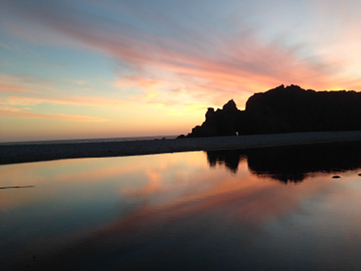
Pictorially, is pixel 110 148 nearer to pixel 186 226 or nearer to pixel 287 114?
pixel 186 226

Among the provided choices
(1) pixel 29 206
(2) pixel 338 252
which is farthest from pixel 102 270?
(1) pixel 29 206

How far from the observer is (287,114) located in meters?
142

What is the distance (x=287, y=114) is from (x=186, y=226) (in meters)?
148

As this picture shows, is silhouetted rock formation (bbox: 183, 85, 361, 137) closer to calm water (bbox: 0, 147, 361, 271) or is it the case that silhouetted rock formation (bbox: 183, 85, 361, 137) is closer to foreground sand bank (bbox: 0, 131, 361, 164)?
foreground sand bank (bbox: 0, 131, 361, 164)

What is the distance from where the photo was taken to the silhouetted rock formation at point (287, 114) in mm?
130750

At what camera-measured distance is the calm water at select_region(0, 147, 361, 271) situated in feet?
24.8

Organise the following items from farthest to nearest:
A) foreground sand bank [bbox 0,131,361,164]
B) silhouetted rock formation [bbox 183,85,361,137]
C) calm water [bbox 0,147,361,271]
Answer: silhouetted rock formation [bbox 183,85,361,137] → foreground sand bank [bbox 0,131,361,164] → calm water [bbox 0,147,361,271]

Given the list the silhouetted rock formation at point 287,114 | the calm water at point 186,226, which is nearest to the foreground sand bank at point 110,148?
the calm water at point 186,226

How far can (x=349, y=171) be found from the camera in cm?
2333

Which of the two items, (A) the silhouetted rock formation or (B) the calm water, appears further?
(A) the silhouetted rock formation

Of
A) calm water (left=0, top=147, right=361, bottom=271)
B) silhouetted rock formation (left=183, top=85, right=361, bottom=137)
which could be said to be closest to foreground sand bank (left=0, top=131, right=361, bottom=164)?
calm water (left=0, top=147, right=361, bottom=271)

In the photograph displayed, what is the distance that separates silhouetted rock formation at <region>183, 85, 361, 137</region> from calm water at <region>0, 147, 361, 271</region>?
10807 cm

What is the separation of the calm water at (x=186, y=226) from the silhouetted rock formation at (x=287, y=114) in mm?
108067

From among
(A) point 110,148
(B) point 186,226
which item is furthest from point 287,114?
(B) point 186,226
